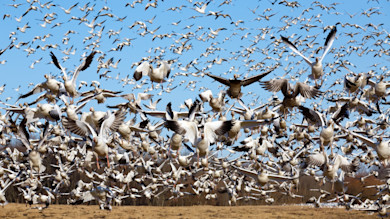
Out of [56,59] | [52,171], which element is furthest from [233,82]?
[52,171]

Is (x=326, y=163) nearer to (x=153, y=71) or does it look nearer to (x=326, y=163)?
(x=326, y=163)

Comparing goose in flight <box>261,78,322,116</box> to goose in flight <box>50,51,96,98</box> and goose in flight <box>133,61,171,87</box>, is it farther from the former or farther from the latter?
goose in flight <box>50,51,96,98</box>

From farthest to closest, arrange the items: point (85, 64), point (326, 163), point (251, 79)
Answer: point (326, 163), point (85, 64), point (251, 79)

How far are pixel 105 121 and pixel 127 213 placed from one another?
16.4 metres

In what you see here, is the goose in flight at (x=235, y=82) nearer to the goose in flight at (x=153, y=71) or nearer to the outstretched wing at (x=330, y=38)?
the goose in flight at (x=153, y=71)

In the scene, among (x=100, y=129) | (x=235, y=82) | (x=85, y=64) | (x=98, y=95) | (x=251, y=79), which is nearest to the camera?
(x=251, y=79)

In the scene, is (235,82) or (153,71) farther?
(153,71)

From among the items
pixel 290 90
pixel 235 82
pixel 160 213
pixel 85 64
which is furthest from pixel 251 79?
pixel 160 213

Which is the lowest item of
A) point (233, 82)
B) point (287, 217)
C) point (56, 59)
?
point (287, 217)

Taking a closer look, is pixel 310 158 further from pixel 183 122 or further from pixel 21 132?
pixel 21 132

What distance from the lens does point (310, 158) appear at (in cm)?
790

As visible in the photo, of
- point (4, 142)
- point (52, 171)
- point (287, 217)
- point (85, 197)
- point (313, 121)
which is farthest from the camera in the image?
point (52, 171)

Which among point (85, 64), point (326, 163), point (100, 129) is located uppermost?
point (85, 64)

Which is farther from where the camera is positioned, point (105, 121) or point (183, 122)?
point (105, 121)
